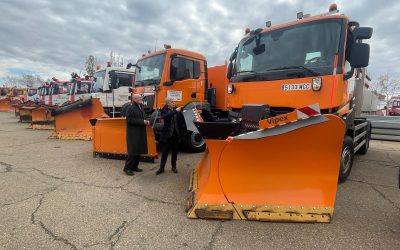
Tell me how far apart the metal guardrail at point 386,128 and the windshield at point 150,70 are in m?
7.48

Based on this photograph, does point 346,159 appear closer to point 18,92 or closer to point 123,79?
point 123,79

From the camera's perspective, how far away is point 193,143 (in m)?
7.27

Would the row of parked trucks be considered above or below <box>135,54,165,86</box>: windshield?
below

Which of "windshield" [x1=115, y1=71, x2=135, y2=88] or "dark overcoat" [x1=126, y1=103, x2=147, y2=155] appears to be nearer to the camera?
"dark overcoat" [x1=126, y1=103, x2=147, y2=155]

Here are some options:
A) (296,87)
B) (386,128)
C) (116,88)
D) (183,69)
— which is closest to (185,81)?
(183,69)

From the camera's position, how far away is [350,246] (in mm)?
2709

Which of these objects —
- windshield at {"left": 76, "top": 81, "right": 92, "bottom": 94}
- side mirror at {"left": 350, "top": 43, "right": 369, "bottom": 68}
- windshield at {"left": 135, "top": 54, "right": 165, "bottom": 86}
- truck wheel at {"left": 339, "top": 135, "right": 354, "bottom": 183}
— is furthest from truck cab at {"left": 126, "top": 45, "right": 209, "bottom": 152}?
windshield at {"left": 76, "top": 81, "right": 92, "bottom": 94}

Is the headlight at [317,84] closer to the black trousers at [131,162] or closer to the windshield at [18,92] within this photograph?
the black trousers at [131,162]

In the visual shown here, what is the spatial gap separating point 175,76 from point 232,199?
4358mm

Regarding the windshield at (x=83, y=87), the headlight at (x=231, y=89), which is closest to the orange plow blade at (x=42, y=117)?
the windshield at (x=83, y=87)

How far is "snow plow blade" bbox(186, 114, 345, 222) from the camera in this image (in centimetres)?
318

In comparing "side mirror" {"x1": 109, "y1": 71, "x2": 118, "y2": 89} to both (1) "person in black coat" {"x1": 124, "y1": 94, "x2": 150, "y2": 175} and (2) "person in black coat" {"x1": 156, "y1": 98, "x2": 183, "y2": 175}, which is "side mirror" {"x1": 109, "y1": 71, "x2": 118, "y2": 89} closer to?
(1) "person in black coat" {"x1": 124, "y1": 94, "x2": 150, "y2": 175}

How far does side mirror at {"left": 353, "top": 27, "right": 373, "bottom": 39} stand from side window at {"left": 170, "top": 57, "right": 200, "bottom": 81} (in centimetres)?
417

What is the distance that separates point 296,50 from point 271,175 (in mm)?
2139
